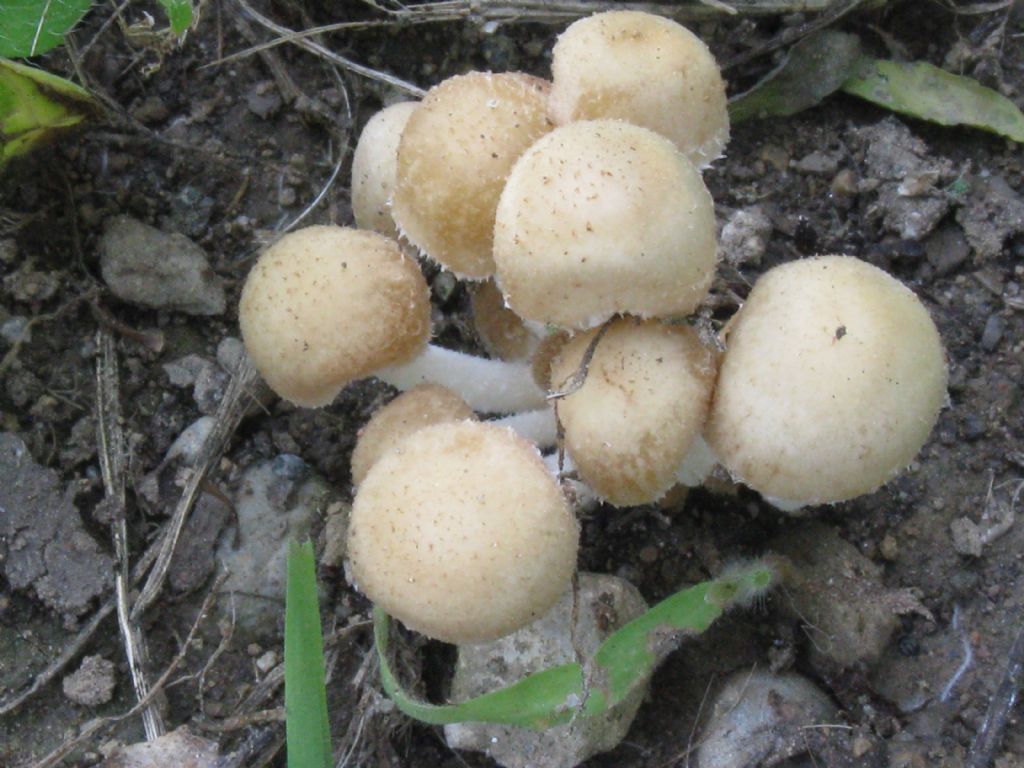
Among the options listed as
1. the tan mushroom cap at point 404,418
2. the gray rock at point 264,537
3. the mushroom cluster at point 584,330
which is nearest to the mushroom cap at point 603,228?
the mushroom cluster at point 584,330

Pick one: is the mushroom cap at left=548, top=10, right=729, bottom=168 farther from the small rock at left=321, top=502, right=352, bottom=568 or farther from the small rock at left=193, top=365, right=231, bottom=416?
the small rock at left=193, top=365, right=231, bottom=416

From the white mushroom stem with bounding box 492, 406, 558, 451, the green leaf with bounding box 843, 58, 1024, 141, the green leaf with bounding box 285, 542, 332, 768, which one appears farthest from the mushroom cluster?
the green leaf with bounding box 843, 58, 1024, 141

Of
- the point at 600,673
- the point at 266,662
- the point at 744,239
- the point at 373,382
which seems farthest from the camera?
the point at 373,382

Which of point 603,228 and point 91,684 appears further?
point 91,684

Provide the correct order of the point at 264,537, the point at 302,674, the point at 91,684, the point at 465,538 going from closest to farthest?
the point at 465,538 < the point at 302,674 < the point at 91,684 < the point at 264,537

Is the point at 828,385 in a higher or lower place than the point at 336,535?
higher

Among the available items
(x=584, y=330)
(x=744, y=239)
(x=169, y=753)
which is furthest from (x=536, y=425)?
(x=169, y=753)

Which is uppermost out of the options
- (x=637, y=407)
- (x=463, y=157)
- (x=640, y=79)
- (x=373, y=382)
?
(x=640, y=79)

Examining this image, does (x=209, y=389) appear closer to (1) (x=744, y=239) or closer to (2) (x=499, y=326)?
(2) (x=499, y=326)
